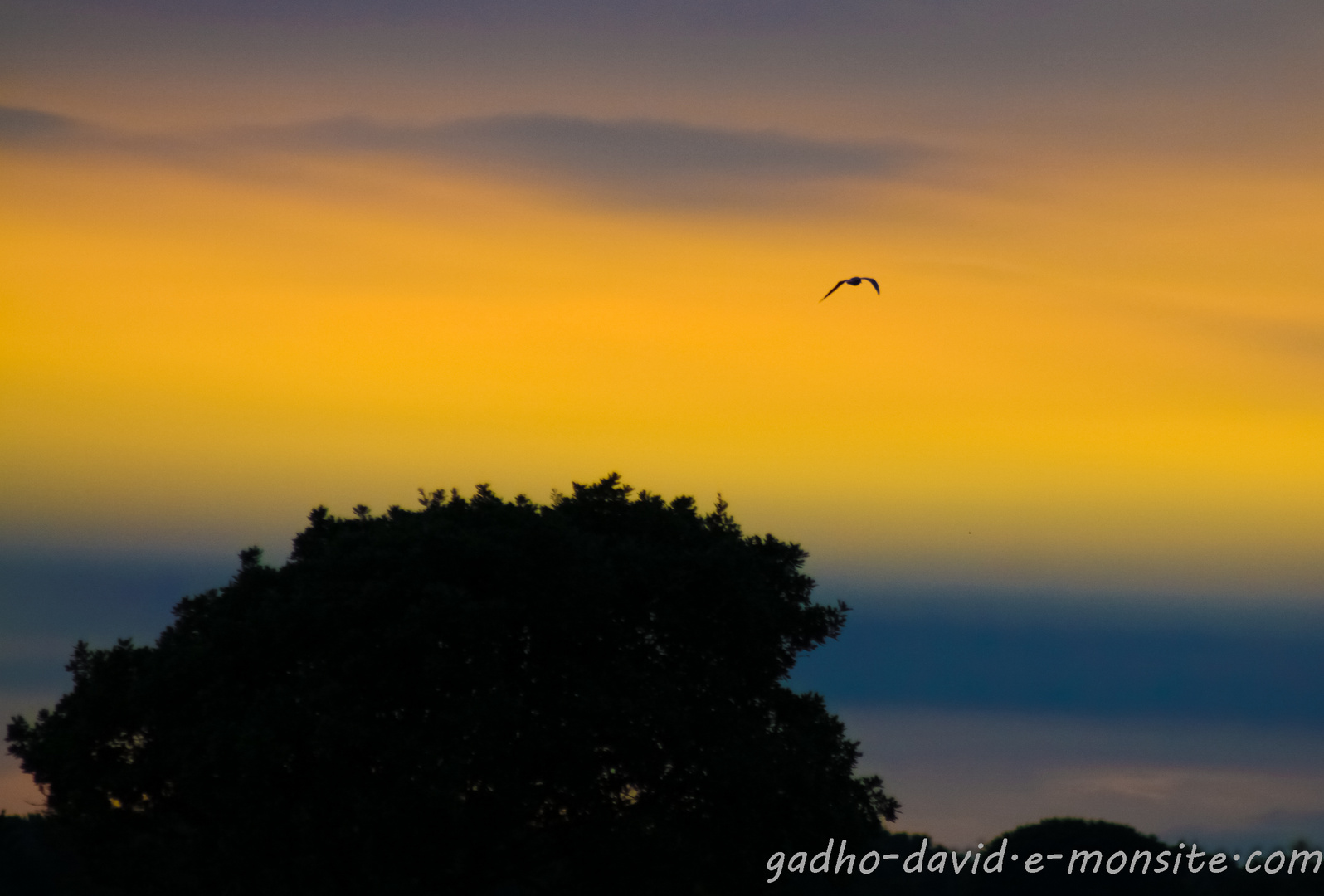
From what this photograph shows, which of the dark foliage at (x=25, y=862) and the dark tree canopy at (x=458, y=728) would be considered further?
the dark foliage at (x=25, y=862)

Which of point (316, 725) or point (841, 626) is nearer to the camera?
point (316, 725)

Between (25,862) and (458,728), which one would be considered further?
(25,862)

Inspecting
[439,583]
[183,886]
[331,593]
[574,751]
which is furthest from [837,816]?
[183,886]

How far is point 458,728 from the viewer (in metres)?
21.0

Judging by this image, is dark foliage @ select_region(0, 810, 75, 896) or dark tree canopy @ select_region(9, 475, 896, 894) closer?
dark tree canopy @ select_region(9, 475, 896, 894)

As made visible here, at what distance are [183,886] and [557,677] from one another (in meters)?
7.55

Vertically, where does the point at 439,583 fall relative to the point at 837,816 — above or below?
above

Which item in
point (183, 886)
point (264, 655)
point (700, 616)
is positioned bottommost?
point (183, 886)

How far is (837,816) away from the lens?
23859 mm

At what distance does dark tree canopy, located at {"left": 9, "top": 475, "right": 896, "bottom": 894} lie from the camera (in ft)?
69.8

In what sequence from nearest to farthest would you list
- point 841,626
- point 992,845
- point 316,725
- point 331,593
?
1. point 316,725
2. point 331,593
3. point 841,626
4. point 992,845

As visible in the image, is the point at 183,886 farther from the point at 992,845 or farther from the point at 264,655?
the point at 992,845

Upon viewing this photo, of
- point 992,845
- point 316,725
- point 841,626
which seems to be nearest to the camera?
point 316,725

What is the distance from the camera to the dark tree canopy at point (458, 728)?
21281 mm
